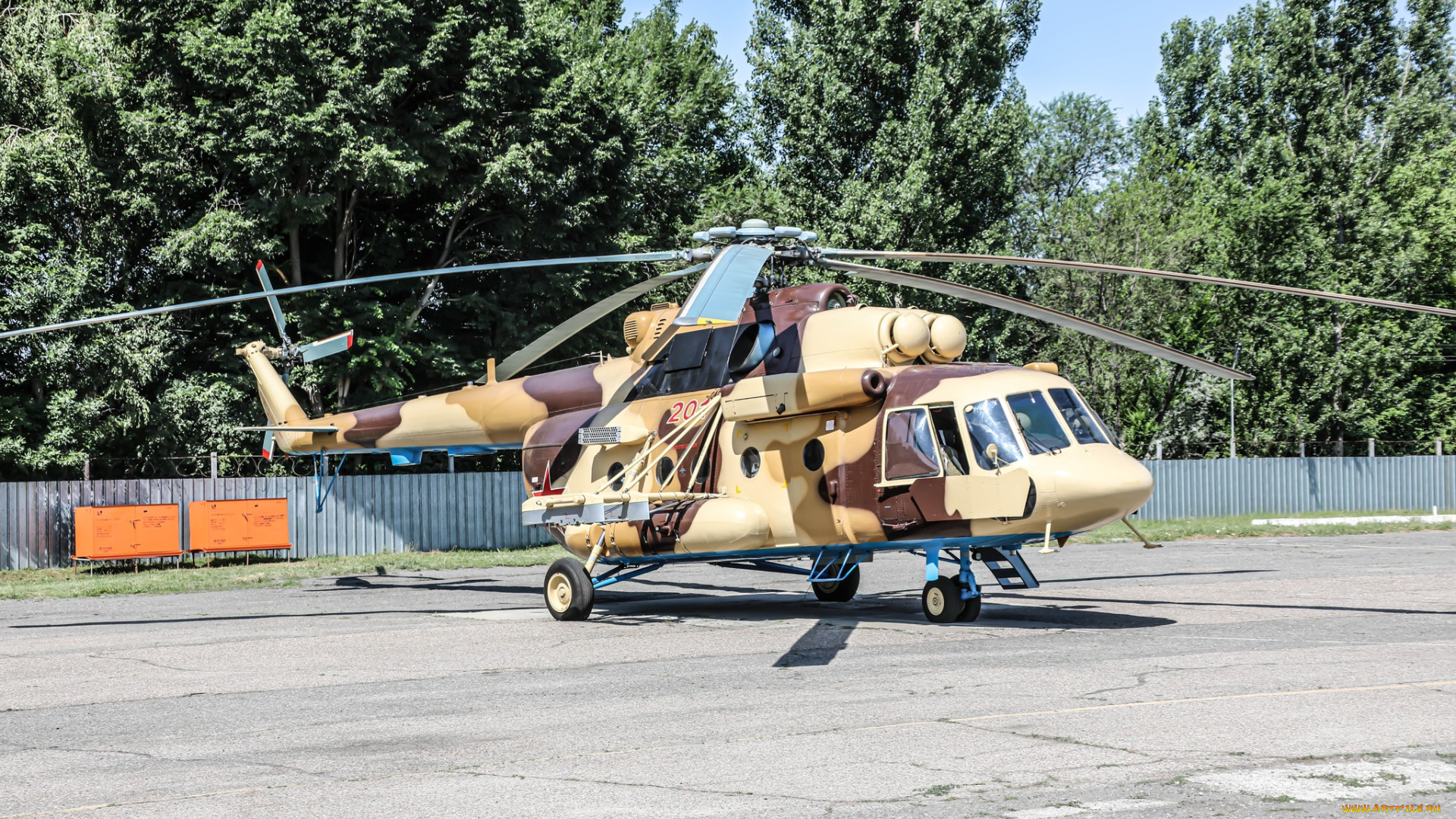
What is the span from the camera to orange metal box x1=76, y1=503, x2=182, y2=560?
2425 cm

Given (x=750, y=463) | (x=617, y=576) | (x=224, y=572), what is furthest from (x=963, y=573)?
(x=224, y=572)

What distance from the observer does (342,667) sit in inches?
451

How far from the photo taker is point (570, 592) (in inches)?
582

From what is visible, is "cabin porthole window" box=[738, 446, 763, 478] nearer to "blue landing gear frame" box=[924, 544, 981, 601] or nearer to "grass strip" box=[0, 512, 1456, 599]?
"blue landing gear frame" box=[924, 544, 981, 601]

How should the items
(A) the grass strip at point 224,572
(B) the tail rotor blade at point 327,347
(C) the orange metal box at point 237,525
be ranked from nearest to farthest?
(B) the tail rotor blade at point 327,347
(A) the grass strip at point 224,572
(C) the orange metal box at point 237,525

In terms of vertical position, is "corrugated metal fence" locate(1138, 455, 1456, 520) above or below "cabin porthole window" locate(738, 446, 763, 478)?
below

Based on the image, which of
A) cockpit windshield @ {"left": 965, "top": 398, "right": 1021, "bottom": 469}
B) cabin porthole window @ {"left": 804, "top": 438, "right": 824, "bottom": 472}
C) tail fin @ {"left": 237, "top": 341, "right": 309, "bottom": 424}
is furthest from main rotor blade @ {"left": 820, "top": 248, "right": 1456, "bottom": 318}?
tail fin @ {"left": 237, "top": 341, "right": 309, "bottom": 424}

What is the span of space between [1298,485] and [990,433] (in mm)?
30367

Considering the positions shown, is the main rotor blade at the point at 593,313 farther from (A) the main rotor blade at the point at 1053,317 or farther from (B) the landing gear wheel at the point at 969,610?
(B) the landing gear wheel at the point at 969,610

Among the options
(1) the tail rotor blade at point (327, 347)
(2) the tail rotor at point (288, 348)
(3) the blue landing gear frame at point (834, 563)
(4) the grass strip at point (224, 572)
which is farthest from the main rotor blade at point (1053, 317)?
(4) the grass strip at point (224, 572)

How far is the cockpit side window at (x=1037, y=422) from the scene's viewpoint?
40.1ft

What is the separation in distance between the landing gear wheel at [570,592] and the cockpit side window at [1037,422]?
5710mm

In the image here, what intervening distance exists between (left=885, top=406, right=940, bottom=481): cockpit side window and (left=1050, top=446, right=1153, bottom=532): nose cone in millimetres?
1365

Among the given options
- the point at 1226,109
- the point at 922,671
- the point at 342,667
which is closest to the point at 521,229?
the point at 342,667
